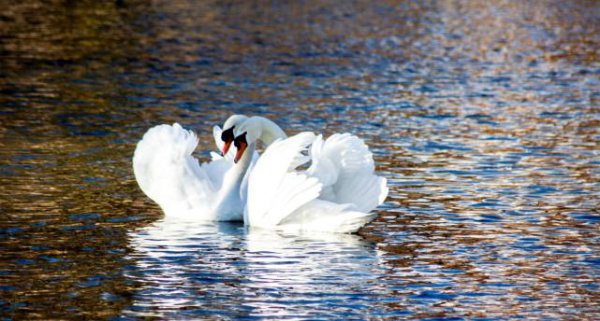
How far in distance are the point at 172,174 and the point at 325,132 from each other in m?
6.27

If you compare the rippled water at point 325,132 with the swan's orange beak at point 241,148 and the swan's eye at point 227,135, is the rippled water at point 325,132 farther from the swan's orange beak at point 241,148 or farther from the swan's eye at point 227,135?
the swan's eye at point 227,135

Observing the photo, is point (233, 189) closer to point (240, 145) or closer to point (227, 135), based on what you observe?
point (240, 145)

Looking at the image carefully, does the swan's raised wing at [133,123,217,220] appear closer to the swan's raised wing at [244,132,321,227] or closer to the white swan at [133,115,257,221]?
the white swan at [133,115,257,221]

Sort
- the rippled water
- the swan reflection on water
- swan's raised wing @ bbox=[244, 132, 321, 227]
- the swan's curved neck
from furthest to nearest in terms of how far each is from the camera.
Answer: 1. the swan's curved neck
2. swan's raised wing @ bbox=[244, 132, 321, 227]
3. the rippled water
4. the swan reflection on water

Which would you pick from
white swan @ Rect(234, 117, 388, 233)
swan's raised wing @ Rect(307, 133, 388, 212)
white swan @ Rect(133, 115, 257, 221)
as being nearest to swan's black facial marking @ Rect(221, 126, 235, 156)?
white swan @ Rect(133, 115, 257, 221)

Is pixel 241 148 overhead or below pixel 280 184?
overhead

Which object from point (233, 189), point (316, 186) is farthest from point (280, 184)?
point (233, 189)

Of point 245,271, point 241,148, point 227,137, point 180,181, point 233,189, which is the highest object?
point 227,137

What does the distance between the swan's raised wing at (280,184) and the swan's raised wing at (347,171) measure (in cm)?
15

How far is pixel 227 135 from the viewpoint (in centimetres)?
1513

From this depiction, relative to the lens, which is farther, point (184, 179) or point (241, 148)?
point (241, 148)

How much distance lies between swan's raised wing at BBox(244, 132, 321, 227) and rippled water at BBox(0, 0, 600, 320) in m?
0.26

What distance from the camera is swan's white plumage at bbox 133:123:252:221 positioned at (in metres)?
14.8

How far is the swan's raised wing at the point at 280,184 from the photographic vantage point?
1365 centimetres
